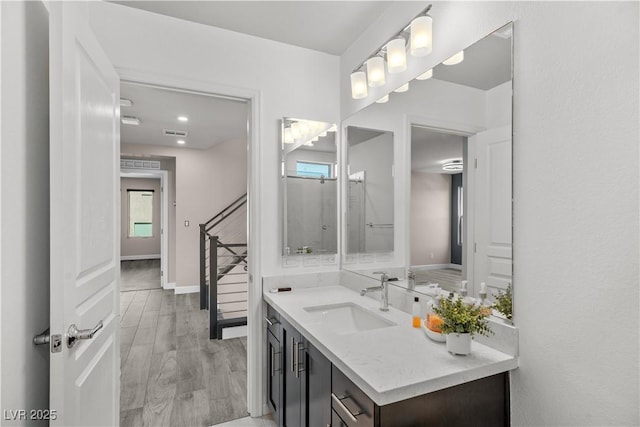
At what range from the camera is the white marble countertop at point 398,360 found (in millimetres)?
1047

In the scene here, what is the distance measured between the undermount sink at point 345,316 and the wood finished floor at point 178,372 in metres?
0.99

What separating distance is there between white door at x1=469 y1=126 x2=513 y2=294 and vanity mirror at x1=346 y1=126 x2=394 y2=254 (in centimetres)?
65

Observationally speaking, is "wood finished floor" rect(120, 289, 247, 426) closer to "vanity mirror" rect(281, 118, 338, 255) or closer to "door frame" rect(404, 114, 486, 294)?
"vanity mirror" rect(281, 118, 338, 255)

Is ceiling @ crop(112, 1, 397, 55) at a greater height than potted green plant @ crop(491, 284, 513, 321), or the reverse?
ceiling @ crop(112, 1, 397, 55)

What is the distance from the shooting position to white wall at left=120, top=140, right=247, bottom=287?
5.66 metres

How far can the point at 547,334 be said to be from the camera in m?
1.13

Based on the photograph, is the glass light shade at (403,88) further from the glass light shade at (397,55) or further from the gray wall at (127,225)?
the gray wall at (127,225)

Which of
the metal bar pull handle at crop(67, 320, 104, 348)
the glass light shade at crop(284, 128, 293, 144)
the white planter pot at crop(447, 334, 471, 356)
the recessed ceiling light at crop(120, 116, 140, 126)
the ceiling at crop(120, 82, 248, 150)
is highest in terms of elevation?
the ceiling at crop(120, 82, 248, 150)

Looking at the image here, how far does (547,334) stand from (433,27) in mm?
1450

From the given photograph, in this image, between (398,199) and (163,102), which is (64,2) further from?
(163,102)

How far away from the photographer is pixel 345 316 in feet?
6.52

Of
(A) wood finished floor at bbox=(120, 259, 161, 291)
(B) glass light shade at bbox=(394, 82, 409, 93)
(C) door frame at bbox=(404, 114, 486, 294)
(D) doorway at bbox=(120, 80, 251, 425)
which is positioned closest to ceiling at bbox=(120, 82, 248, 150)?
(D) doorway at bbox=(120, 80, 251, 425)

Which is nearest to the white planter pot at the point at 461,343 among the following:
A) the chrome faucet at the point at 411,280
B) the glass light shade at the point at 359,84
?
the chrome faucet at the point at 411,280

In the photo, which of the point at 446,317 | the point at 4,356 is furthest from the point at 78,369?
the point at 446,317
